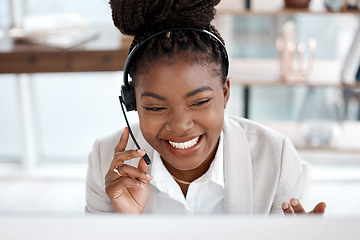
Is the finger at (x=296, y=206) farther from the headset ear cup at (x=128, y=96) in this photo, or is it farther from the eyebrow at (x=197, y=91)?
the headset ear cup at (x=128, y=96)

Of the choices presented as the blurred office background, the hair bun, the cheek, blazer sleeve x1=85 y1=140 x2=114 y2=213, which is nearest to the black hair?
the hair bun

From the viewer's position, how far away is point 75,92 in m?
2.98

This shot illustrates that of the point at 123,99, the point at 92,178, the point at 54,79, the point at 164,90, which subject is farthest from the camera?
the point at 54,79

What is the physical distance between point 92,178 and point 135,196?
0.16m

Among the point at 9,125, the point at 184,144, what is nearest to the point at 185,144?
the point at 184,144

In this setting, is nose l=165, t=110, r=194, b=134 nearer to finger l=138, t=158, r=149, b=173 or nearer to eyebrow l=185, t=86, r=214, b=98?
eyebrow l=185, t=86, r=214, b=98

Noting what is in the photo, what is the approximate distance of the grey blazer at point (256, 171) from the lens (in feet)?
3.69

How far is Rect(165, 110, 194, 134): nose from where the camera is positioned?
958 mm

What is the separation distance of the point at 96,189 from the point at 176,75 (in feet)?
1.46

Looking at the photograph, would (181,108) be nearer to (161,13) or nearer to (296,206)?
(161,13)

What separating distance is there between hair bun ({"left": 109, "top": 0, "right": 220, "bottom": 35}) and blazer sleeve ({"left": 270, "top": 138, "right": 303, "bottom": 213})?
40 cm

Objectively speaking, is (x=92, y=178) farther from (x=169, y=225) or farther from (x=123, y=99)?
(x=169, y=225)

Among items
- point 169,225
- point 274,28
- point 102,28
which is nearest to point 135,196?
point 169,225

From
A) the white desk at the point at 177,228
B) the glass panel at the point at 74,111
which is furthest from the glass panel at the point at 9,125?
the white desk at the point at 177,228
